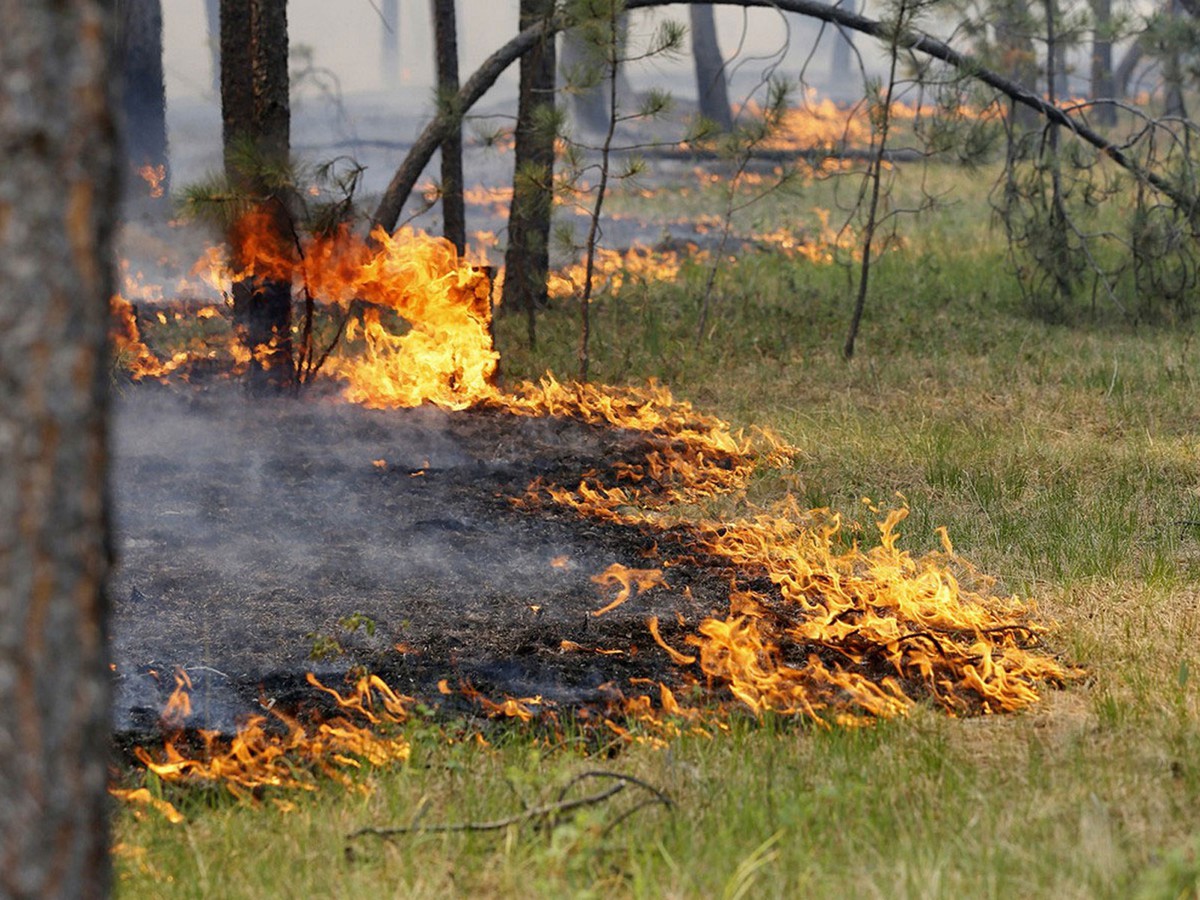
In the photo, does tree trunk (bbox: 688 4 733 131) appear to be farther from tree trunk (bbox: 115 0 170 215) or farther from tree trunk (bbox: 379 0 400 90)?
tree trunk (bbox: 379 0 400 90)

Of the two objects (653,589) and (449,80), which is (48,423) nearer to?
(653,589)

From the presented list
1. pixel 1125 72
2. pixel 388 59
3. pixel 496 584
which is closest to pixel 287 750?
pixel 496 584

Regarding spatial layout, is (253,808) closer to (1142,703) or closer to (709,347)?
(1142,703)

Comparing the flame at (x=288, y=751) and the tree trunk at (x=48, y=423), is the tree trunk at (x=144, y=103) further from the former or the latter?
the tree trunk at (x=48, y=423)

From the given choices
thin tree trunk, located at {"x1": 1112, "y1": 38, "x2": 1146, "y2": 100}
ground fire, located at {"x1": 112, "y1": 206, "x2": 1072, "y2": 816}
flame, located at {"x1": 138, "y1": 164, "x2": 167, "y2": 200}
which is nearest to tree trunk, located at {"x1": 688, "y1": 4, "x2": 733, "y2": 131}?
thin tree trunk, located at {"x1": 1112, "y1": 38, "x2": 1146, "y2": 100}

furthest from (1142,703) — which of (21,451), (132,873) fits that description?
(21,451)

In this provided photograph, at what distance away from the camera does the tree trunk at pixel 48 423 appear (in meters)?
1.97

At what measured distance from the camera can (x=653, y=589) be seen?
5.47 metres

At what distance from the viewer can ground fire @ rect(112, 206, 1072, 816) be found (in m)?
4.07

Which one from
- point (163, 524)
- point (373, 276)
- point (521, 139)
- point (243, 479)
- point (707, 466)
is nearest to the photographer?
point (163, 524)

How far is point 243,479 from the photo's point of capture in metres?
6.73

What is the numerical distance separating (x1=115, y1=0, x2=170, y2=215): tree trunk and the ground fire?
19.5 ft

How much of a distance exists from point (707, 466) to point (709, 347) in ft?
11.0

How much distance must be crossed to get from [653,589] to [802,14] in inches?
241
